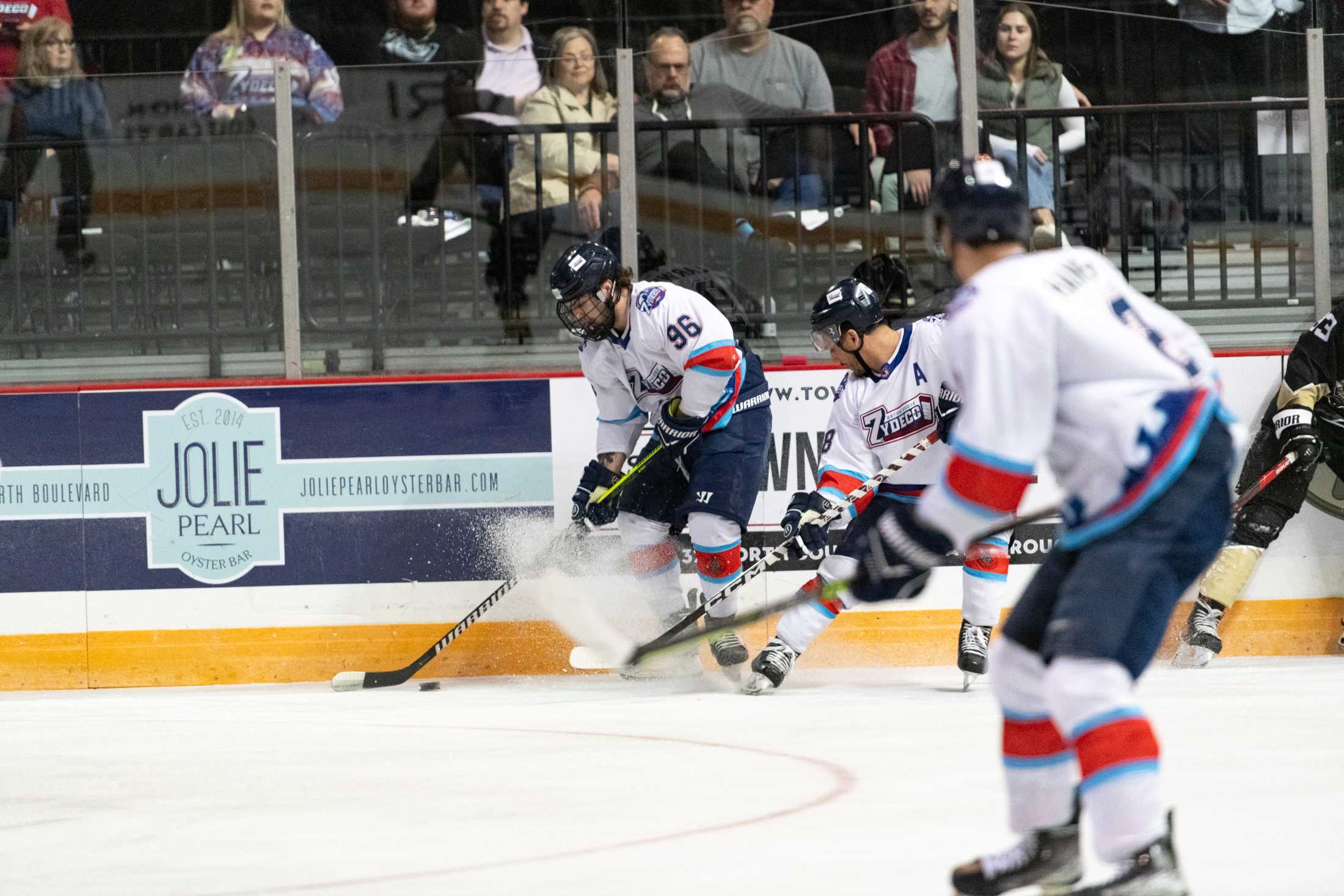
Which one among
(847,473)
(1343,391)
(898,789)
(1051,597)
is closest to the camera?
(1051,597)

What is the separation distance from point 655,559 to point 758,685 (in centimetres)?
64

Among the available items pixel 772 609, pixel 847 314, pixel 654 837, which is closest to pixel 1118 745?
pixel 772 609

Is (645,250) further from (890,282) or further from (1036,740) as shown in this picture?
(1036,740)

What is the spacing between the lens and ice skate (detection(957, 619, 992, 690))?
481 centimetres

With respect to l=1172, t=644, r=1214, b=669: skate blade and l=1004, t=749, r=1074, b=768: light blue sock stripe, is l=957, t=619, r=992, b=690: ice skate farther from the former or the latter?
l=1004, t=749, r=1074, b=768: light blue sock stripe

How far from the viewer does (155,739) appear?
429 centimetres

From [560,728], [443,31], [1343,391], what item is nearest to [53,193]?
[443,31]

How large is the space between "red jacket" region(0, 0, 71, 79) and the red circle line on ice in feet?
10.8

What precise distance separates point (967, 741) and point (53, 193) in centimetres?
353

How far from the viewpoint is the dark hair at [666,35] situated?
5.54 meters

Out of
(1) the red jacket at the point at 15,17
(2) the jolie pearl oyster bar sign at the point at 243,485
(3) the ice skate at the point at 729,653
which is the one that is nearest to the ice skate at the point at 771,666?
(3) the ice skate at the point at 729,653

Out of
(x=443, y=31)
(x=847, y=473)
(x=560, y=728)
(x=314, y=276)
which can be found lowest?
(x=560, y=728)

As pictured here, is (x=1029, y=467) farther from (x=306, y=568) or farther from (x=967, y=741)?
(x=306, y=568)

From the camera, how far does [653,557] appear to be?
17.5 ft
